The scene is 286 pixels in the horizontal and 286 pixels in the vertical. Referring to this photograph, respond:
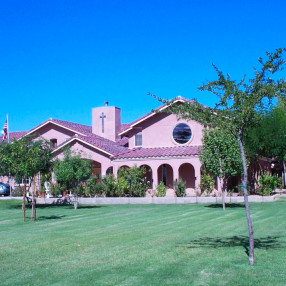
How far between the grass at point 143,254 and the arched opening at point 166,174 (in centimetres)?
1727

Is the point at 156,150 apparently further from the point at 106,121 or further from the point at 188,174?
the point at 106,121

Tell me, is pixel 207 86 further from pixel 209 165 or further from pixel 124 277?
pixel 209 165

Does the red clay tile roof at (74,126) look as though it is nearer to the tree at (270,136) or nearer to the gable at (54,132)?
the gable at (54,132)

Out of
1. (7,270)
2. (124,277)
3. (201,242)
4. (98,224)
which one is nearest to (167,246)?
(201,242)

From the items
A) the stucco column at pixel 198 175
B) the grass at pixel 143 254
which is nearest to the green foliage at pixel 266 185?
the stucco column at pixel 198 175

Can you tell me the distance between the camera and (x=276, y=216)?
19016 millimetres

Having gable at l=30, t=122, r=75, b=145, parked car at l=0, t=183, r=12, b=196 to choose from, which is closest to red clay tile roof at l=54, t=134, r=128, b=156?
gable at l=30, t=122, r=75, b=145

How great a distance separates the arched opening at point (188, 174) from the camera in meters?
33.6

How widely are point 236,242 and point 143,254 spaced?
2.93 meters

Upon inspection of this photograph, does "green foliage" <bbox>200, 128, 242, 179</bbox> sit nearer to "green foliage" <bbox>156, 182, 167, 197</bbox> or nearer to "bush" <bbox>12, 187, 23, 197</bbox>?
"green foliage" <bbox>156, 182, 167, 197</bbox>

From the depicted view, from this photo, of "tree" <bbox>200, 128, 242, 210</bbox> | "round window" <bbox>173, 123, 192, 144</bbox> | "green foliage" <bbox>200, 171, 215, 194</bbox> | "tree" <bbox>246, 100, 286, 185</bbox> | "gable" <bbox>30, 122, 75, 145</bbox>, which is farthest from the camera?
"gable" <bbox>30, 122, 75, 145</bbox>

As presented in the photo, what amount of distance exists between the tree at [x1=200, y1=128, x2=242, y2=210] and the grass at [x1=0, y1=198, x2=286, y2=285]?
6.93 metres

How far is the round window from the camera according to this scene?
33.9 m

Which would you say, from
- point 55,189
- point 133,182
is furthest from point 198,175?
point 55,189
